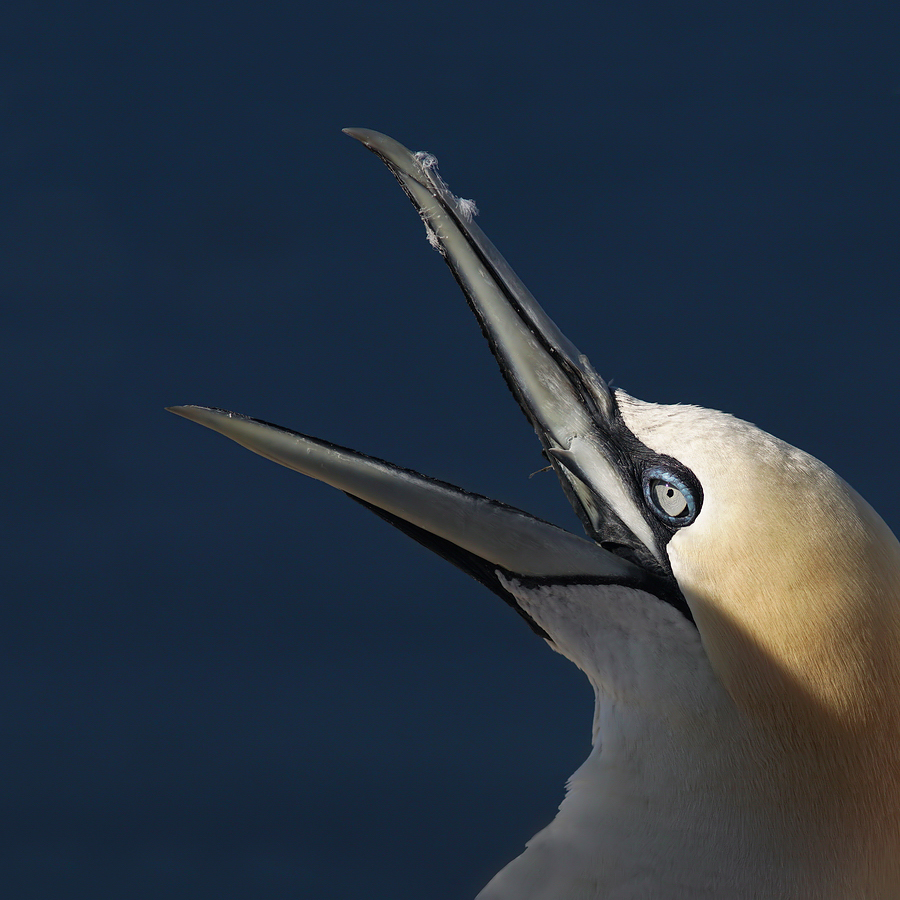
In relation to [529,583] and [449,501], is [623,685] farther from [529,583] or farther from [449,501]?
[449,501]

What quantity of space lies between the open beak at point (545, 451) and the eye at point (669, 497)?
49mm

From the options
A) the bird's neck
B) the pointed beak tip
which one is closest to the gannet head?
the bird's neck

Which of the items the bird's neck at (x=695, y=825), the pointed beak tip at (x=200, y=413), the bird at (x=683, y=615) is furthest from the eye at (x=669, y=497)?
the pointed beak tip at (x=200, y=413)

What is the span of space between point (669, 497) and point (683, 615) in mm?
159

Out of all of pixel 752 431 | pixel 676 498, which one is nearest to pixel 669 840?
pixel 676 498

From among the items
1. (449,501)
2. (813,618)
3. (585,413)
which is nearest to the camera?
(813,618)

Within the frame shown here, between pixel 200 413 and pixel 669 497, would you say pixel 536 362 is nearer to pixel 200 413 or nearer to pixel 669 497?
pixel 669 497

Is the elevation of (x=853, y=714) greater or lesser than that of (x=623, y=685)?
lesser

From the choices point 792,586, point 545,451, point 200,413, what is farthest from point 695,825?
point 200,413

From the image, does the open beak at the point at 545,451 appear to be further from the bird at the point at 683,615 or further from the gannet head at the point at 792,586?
the gannet head at the point at 792,586

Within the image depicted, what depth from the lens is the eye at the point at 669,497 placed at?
1693 mm

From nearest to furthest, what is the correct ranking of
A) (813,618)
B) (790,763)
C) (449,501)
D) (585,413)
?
1. (813,618)
2. (790,763)
3. (449,501)
4. (585,413)

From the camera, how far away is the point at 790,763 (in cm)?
164

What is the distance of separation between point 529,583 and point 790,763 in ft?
1.39
